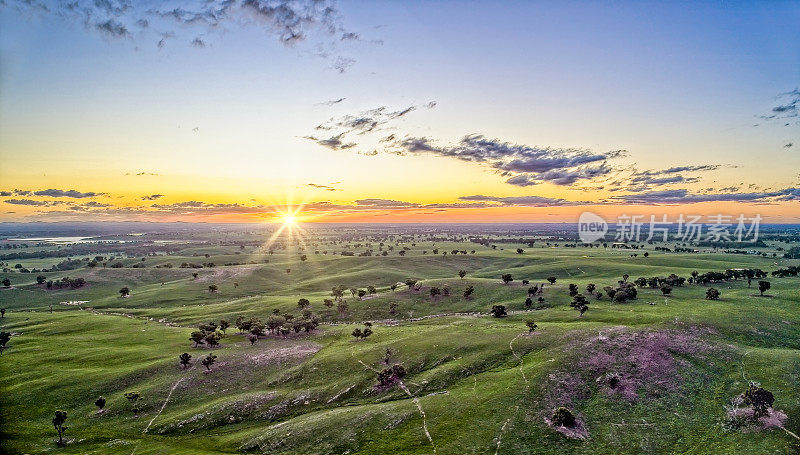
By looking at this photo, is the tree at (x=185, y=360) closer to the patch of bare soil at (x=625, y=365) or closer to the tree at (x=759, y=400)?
the patch of bare soil at (x=625, y=365)

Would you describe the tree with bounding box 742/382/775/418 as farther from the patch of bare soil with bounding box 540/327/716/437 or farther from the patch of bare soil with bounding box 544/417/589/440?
the patch of bare soil with bounding box 544/417/589/440

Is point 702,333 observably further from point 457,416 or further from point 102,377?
point 102,377

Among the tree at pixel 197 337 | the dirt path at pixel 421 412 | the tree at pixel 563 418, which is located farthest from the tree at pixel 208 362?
the tree at pixel 563 418

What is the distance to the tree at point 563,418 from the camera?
52.5 metres

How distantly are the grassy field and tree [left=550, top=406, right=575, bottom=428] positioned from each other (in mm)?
1788

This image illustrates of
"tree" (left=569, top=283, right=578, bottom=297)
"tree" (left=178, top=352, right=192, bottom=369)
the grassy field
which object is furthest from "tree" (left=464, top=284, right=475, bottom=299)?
"tree" (left=178, top=352, right=192, bottom=369)

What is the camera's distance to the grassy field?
170 ft

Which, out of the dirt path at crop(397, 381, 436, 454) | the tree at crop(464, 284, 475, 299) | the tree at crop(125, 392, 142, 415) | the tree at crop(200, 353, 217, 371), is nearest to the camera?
the dirt path at crop(397, 381, 436, 454)

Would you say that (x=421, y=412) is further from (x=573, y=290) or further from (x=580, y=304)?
(x=573, y=290)

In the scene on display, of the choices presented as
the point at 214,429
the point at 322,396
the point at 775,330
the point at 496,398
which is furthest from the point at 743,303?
the point at 214,429

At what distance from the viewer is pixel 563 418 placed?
5266 centimetres

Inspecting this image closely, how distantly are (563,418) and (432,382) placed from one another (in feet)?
78.3

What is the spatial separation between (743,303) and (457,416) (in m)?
104

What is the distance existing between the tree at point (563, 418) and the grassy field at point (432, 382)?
5.87 ft
